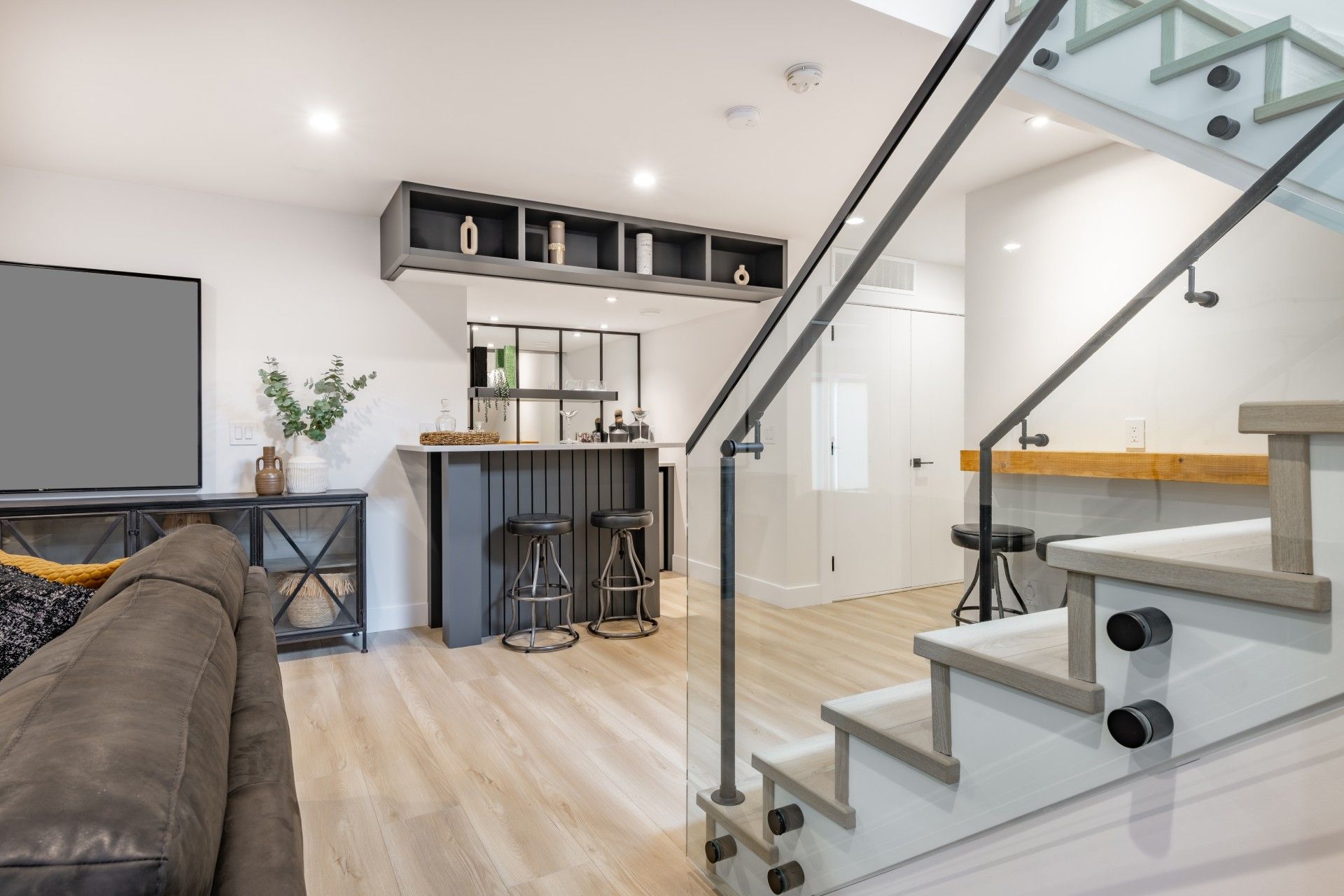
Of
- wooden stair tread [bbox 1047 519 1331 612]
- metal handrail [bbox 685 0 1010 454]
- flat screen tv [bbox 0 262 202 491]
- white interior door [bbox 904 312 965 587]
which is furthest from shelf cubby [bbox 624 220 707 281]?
wooden stair tread [bbox 1047 519 1331 612]

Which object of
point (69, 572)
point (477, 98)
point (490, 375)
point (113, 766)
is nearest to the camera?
point (113, 766)

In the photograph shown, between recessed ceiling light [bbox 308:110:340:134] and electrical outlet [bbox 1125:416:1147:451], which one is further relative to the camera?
recessed ceiling light [bbox 308:110:340:134]

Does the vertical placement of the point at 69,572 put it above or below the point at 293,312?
below

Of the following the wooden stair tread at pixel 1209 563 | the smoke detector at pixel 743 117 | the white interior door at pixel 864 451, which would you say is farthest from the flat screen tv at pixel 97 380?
the wooden stair tread at pixel 1209 563

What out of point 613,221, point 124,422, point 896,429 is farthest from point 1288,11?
point 124,422

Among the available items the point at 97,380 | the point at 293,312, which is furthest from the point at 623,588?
the point at 97,380

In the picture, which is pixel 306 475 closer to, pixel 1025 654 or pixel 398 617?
pixel 398 617

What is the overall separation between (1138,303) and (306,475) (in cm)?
385

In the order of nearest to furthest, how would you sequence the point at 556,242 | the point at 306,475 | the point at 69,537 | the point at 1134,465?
the point at 1134,465 < the point at 69,537 < the point at 306,475 < the point at 556,242

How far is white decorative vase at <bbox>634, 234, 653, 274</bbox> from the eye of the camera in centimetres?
439

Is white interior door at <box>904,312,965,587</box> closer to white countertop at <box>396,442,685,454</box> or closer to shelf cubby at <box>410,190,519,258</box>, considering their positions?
white countertop at <box>396,442,685,454</box>

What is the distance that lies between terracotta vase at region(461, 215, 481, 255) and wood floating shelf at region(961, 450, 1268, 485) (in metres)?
3.28

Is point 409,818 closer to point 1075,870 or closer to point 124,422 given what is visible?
point 1075,870

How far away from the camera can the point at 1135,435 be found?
0.96m
